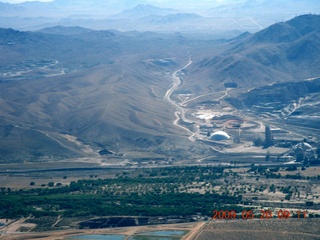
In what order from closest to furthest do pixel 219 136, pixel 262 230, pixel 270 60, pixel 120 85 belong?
pixel 262 230 < pixel 219 136 < pixel 120 85 < pixel 270 60

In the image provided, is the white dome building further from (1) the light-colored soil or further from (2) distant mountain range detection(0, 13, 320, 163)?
(1) the light-colored soil

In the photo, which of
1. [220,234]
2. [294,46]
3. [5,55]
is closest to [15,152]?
[220,234]

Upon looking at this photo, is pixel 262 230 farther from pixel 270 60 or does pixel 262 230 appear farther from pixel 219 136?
pixel 270 60

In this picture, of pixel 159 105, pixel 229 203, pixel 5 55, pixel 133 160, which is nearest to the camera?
pixel 229 203

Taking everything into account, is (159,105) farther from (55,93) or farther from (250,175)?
(250,175)

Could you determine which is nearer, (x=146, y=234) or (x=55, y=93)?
(x=146, y=234)

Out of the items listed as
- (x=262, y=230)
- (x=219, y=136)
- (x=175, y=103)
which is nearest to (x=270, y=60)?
(x=175, y=103)

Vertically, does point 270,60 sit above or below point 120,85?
above
